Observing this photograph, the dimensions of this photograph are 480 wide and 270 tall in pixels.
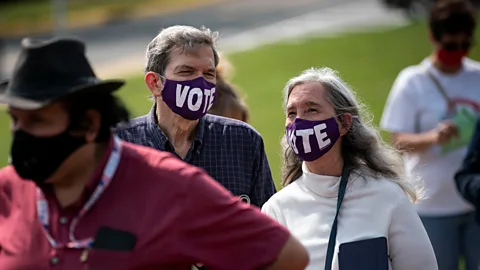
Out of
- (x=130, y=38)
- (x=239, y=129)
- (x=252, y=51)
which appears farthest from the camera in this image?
(x=130, y=38)

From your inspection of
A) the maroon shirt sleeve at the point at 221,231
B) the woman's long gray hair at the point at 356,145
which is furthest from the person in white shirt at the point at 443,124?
the maroon shirt sleeve at the point at 221,231

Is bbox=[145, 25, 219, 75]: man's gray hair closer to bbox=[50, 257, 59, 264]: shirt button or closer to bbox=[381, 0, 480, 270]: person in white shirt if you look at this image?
bbox=[50, 257, 59, 264]: shirt button

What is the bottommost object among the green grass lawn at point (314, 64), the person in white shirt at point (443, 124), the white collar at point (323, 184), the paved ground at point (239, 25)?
the paved ground at point (239, 25)

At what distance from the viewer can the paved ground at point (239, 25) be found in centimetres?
2456

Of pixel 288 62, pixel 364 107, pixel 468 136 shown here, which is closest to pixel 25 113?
pixel 364 107

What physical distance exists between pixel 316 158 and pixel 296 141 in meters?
0.14

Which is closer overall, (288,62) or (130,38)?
(288,62)

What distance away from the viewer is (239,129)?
5523 millimetres

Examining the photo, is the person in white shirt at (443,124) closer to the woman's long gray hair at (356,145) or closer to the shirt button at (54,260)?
the woman's long gray hair at (356,145)

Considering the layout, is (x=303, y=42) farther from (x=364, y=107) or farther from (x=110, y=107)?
(x=110, y=107)

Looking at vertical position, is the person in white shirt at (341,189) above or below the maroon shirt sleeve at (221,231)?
below

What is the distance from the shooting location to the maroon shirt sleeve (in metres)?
3.61

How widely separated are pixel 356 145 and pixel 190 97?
0.89 m

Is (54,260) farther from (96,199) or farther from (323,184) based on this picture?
(323,184)
